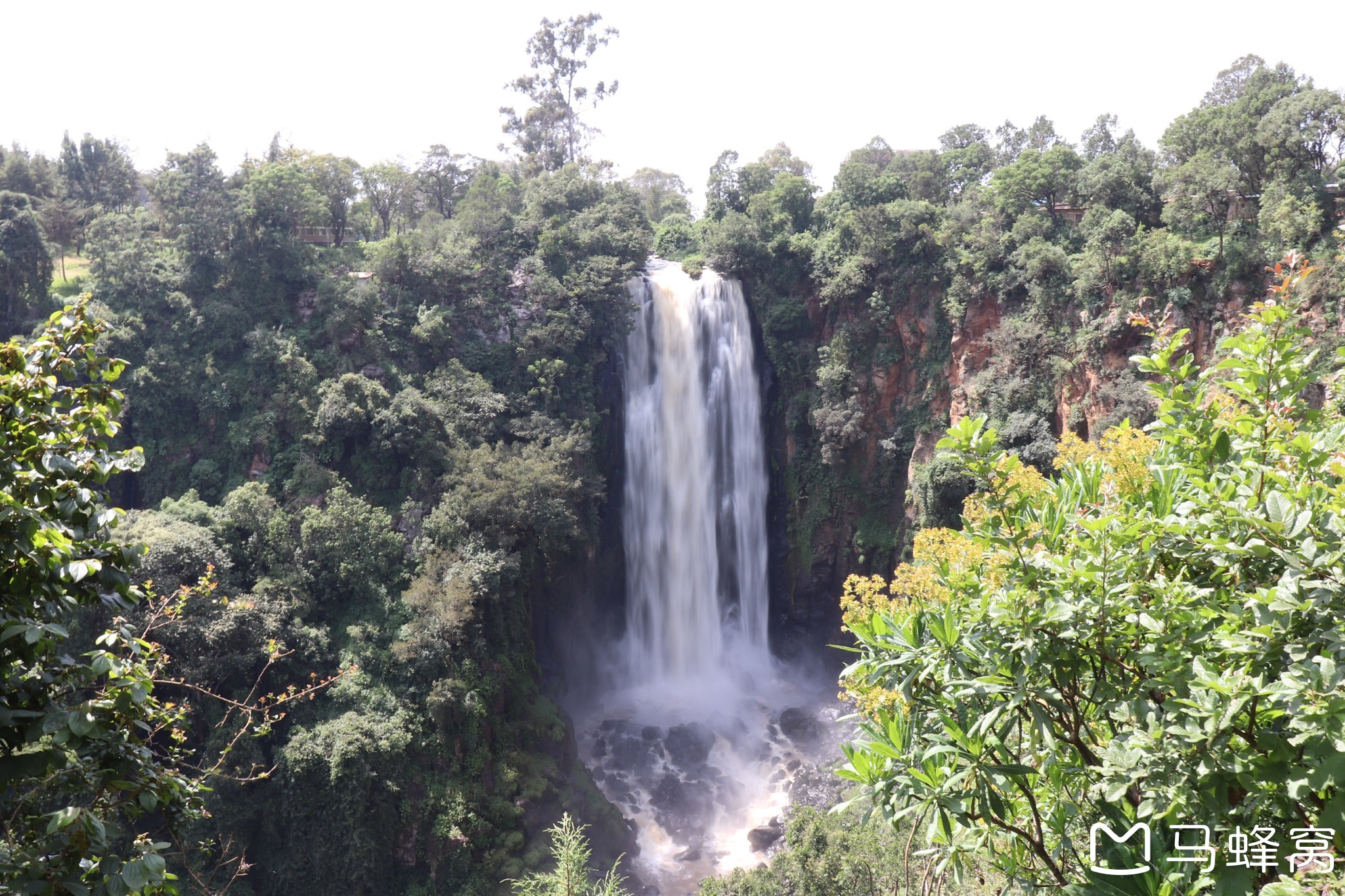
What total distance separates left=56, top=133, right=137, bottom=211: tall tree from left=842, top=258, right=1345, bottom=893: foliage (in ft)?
102

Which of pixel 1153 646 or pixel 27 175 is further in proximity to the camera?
pixel 27 175

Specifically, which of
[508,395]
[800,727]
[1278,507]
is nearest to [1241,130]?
[800,727]

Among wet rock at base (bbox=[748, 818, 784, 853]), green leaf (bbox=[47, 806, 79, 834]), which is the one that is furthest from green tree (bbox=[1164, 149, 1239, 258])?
green leaf (bbox=[47, 806, 79, 834])

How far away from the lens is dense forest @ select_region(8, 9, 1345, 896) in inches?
522

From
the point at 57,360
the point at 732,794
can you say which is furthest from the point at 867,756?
the point at 732,794

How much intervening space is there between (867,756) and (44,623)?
3.41 m

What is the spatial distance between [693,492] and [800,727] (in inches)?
264

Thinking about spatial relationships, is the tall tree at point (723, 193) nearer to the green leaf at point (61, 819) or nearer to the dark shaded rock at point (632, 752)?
the dark shaded rock at point (632, 752)

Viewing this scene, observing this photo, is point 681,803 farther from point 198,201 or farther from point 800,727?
point 198,201

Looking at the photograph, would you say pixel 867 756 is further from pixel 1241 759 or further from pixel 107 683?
pixel 107 683

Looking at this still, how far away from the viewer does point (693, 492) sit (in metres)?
22.0

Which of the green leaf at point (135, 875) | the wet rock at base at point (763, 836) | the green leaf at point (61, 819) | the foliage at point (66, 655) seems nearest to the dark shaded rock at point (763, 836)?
the wet rock at base at point (763, 836)

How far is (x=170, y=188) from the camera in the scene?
20438 mm
